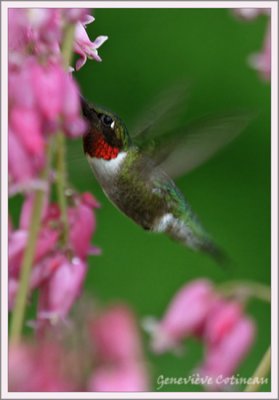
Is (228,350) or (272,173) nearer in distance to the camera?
(228,350)

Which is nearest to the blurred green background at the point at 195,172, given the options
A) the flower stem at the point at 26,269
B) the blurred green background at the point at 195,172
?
the blurred green background at the point at 195,172

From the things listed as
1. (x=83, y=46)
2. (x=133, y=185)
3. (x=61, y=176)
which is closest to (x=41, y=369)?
(x=61, y=176)

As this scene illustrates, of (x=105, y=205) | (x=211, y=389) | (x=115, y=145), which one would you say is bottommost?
(x=105, y=205)

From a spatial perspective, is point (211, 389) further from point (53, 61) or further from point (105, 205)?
point (105, 205)

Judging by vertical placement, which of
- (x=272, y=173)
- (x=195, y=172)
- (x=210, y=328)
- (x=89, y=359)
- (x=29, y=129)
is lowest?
(x=195, y=172)

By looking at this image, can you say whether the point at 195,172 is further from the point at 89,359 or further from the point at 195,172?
the point at 89,359

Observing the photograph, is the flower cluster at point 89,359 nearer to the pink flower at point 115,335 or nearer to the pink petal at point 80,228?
the pink flower at point 115,335

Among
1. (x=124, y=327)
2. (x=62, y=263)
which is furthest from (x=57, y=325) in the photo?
(x=124, y=327)

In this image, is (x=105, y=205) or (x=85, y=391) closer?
(x=85, y=391)

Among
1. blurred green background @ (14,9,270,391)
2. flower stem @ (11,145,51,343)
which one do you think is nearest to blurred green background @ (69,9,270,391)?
blurred green background @ (14,9,270,391)
